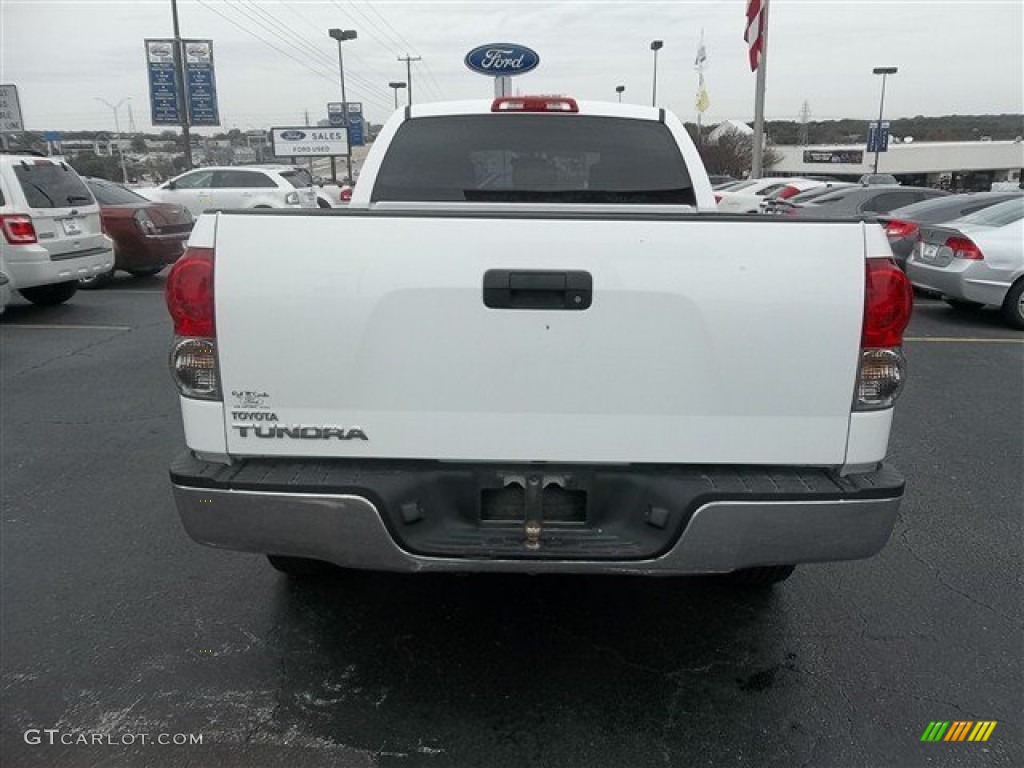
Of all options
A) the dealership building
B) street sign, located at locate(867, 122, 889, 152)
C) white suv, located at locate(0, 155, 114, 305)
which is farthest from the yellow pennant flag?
the dealership building

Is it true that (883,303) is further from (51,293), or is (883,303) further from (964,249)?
(51,293)

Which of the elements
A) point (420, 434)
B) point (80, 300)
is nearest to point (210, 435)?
point (420, 434)

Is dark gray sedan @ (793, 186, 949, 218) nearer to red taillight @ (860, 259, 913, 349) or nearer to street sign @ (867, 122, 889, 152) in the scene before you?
red taillight @ (860, 259, 913, 349)

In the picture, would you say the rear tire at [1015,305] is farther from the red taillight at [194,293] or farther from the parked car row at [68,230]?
the red taillight at [194,293]

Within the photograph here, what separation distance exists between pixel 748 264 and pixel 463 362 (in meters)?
0.88

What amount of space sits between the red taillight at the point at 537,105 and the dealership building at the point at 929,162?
67497 millimetres

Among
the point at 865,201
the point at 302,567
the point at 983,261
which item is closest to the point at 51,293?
the point at 302,567

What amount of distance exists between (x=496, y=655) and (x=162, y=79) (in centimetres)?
2858

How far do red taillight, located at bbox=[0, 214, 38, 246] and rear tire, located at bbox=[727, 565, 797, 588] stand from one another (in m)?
9.17

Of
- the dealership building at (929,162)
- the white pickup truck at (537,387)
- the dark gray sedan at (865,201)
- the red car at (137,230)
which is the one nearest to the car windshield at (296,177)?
the red car at (137,230)

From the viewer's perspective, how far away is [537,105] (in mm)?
4156

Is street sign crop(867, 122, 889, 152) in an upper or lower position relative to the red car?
upper

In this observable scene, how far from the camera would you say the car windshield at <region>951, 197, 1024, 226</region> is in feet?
30.7

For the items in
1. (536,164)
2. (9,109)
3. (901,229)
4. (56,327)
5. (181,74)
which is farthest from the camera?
(181,74)
